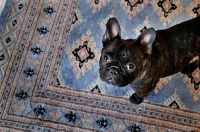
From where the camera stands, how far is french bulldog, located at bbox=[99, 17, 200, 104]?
1.31m

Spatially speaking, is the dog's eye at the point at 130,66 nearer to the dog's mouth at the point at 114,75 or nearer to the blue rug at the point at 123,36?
the dog's mouth at the point at 114,75

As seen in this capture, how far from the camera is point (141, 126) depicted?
1800 mm

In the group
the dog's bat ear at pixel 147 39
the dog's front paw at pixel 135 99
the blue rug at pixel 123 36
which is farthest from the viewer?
the blue rug at pixel 123 36

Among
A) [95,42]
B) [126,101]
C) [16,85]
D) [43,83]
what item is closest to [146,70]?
[126,101]

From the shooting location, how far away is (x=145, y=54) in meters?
1.37

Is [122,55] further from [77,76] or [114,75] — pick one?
[77,76]

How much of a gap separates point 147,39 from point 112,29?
17 centimetres

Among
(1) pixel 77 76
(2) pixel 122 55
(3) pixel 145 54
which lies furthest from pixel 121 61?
(1) pixel 77 76

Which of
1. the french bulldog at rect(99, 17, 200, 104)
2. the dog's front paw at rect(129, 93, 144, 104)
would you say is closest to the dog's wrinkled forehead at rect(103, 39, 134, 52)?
the french bulldog at rect(99, 17, 200, 104)

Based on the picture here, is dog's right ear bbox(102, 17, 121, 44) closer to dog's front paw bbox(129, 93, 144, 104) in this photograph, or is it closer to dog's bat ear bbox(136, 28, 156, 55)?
dog's bat ear bbox(136, 28, 156, 55)

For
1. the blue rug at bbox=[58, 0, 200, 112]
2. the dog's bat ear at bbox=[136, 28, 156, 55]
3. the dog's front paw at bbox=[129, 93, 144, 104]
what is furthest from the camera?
the blue rug at bbox=[58, 0, 200, 112]

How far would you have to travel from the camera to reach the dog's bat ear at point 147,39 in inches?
50.6

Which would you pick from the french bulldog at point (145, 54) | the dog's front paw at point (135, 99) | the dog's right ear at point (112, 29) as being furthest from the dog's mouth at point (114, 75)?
the dog's front paw at point (135, 99)

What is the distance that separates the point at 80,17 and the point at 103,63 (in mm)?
746
